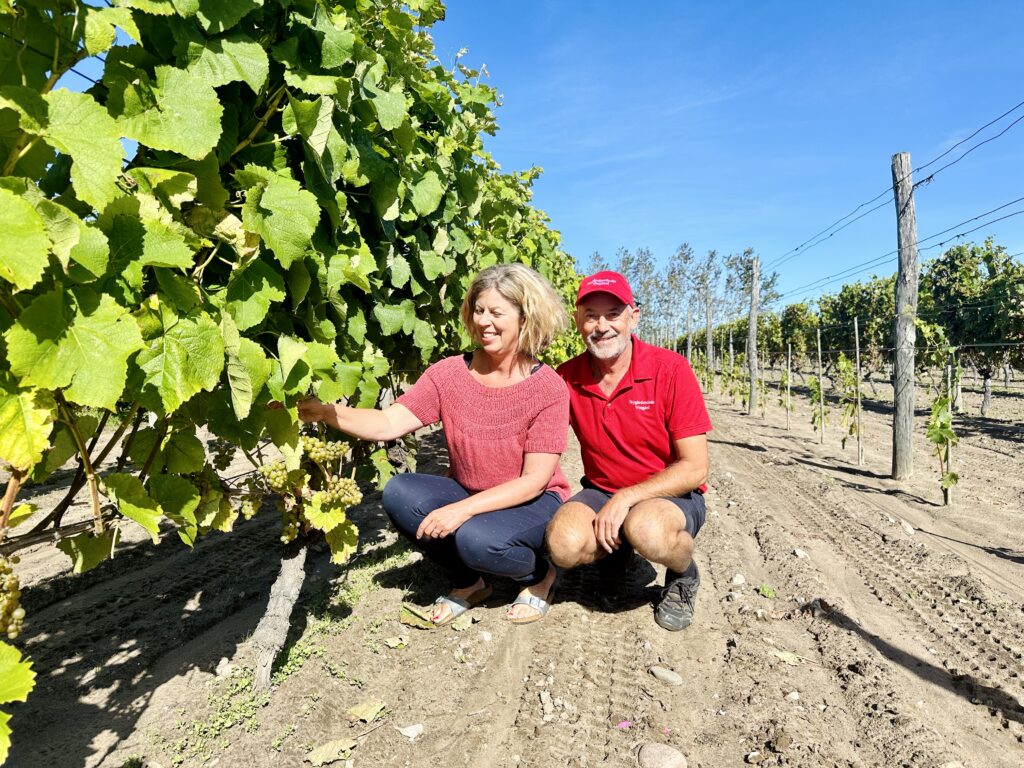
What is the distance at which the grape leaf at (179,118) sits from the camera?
4.00 feet

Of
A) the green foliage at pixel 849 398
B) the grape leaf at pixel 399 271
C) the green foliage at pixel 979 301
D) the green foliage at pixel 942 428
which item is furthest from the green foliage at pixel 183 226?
the green foliage at pixel 979 301

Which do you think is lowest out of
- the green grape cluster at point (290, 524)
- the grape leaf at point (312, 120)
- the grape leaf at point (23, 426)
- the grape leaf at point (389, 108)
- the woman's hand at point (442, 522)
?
the woman's hand at point (442, 522)

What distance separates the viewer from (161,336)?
1.28 meters

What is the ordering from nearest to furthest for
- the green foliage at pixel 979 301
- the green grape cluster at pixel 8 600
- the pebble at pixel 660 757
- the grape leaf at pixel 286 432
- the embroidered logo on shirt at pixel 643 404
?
the green grape cluster at pixel 8 600, the grape leaf at pixel 286 432, the pebble at pixel 660 757, the embroidered logo on shirt at pixel 643 404, the green foliage at pixel 979 301

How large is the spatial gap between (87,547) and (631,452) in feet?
7.40

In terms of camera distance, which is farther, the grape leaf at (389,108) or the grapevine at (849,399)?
the grapevine at (849,399)

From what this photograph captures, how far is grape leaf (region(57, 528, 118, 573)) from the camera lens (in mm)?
1486

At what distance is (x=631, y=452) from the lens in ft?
10.0

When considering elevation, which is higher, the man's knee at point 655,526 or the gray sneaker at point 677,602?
the man's knee at point 655,526

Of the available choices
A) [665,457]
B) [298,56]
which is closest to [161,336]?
[298,56]

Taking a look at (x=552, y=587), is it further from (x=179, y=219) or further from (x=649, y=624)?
(x=179, y=219)

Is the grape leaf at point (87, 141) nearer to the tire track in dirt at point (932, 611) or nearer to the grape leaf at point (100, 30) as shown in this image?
the grape leaf at point (100, 30)

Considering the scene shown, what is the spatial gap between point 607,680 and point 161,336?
2.07 m

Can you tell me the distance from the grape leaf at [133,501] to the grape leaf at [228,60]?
2.94 ft
